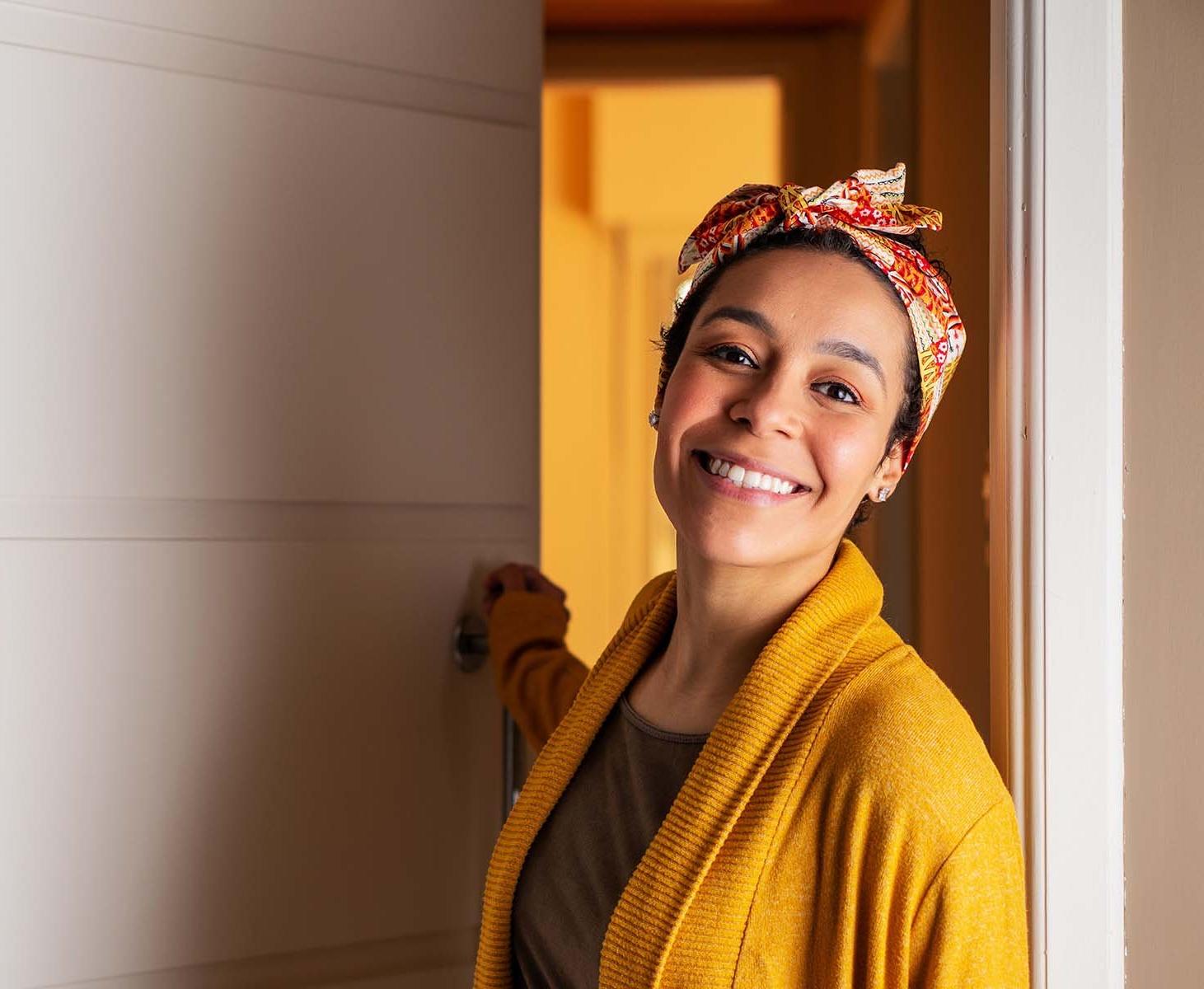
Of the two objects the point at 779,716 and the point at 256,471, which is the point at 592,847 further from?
the point at 256,471

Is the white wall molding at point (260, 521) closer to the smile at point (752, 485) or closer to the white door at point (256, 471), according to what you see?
the white door at point (256, 471)

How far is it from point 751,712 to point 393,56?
Answer: 0.84 meters

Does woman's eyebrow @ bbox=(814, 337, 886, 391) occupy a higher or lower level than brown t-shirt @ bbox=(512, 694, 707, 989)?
higher

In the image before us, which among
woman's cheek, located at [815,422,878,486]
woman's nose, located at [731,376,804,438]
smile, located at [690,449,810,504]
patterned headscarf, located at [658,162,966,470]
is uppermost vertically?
patterned headscarf, located at [658,162,966,470]

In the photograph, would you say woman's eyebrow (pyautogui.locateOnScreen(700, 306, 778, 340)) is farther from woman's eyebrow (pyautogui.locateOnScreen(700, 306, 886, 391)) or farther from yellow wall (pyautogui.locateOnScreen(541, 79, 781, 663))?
yellow wall (pyautogui.locateOnScreen(541, 79, 781, 663))

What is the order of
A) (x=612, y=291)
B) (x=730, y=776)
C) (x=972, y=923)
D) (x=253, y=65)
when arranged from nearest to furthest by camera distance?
(x=972, y=923), (x=730, y=776), (x=253, y=65), (x=612, y=291)

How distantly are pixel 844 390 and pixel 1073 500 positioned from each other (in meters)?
0.19

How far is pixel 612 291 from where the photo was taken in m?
4.92

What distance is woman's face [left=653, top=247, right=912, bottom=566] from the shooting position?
101 centimetres

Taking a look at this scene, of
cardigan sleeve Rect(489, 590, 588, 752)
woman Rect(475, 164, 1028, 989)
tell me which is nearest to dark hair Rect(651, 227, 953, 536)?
woman Rect(475, 164, 1028, 989)

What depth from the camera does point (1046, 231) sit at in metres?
1.00

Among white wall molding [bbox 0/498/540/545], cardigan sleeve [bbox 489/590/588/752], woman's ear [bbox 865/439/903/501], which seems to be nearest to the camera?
woman's ear [bbox 865/439/903/501]

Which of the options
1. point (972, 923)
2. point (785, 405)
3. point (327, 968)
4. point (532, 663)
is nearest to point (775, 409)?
point (785, 405)

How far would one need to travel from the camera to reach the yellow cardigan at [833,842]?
861 mm
